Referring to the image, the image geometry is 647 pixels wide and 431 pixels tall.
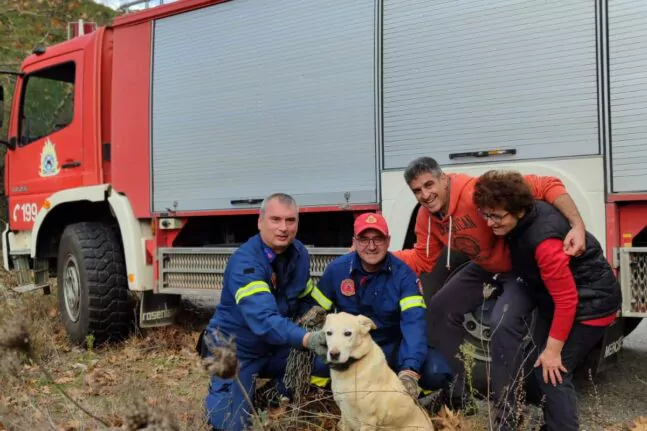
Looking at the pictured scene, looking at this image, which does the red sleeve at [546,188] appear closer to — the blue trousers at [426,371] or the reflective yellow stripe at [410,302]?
the reflective yellow stripe at [410,302]

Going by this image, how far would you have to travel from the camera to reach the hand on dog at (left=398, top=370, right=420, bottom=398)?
2.63 m

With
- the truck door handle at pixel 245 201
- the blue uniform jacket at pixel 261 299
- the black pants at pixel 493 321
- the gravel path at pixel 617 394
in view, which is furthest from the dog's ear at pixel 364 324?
the truck door handle at pixel 245 201

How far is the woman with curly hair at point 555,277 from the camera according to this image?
102 inches

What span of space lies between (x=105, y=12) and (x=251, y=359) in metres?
14.3

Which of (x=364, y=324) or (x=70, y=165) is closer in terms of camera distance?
(x=364, y=324)

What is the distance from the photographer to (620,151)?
3.28 metres

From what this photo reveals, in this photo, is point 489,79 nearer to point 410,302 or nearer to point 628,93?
point 628,93

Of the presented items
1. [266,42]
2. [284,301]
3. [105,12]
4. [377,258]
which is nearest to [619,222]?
[377,258]

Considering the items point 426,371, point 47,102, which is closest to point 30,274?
point 47,102

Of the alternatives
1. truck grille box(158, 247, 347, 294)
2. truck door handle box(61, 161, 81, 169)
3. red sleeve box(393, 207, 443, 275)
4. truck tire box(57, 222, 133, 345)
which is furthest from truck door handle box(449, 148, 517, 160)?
truck door handle box(61, 161, 81, 169)

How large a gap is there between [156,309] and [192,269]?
29.5 inches

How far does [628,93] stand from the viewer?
327 cm

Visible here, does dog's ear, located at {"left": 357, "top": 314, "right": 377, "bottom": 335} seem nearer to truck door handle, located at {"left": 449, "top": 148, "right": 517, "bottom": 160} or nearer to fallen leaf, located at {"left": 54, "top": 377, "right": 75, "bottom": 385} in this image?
truck door handle, located at {"left": 449, "top": 148, "right": 517, "bottom": 160}

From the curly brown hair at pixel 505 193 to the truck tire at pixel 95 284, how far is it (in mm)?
3812
